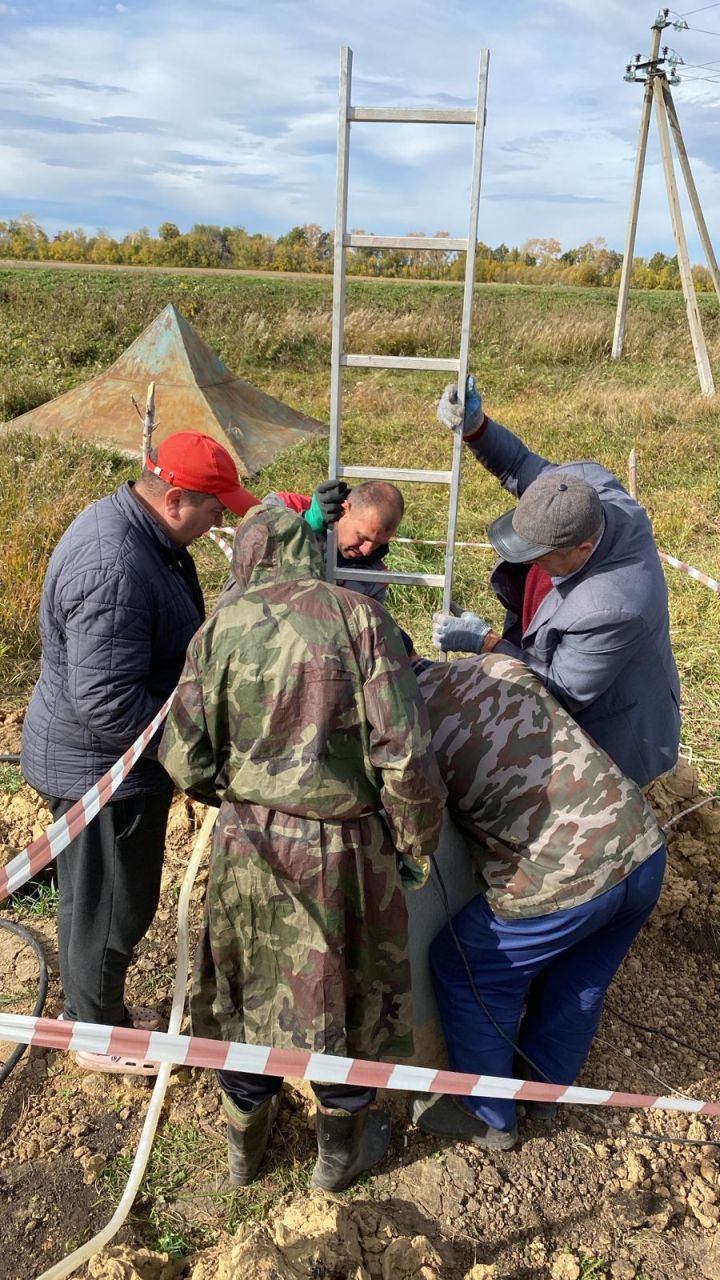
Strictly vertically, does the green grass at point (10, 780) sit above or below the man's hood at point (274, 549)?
below

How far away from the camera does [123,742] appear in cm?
241

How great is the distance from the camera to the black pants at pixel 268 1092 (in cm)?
229

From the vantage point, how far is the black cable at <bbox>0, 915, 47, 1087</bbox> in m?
2.77

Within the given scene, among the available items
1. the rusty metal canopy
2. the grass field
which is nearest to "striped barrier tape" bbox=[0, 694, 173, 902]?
the grass field

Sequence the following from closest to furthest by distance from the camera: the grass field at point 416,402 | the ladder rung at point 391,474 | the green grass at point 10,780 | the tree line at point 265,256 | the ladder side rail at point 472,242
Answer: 1. the ladder side rail at point 472,242
2. the ladder rung at point 391,474
3. the green grass at point 10,780
4. the grass field at point 416,402
5. the tree line at point 265,256

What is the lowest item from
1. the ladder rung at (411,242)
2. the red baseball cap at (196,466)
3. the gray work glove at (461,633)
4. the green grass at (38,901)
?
the green grass at (38,901)

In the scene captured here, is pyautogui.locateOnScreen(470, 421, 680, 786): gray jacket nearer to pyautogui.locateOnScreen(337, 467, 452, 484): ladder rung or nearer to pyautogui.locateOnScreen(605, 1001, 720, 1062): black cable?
pyautogui.locateOnScreen(337, 467, 452, 484): ladder rung

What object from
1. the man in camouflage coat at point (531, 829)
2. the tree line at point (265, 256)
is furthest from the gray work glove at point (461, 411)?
the tree line at point (265, 256)

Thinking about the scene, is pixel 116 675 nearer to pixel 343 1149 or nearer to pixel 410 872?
pixel 410 872

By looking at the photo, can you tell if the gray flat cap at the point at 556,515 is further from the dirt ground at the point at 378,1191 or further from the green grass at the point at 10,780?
the green grass at the point at 10,780

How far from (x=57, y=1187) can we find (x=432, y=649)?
3709 mm

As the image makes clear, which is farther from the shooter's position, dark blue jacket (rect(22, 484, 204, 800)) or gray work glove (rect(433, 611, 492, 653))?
gray work glove (rect(433, 611, 492, 653))

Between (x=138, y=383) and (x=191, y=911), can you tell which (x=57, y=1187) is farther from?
(x=138, y=383)

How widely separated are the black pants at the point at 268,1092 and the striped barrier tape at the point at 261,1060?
15 centimetres
